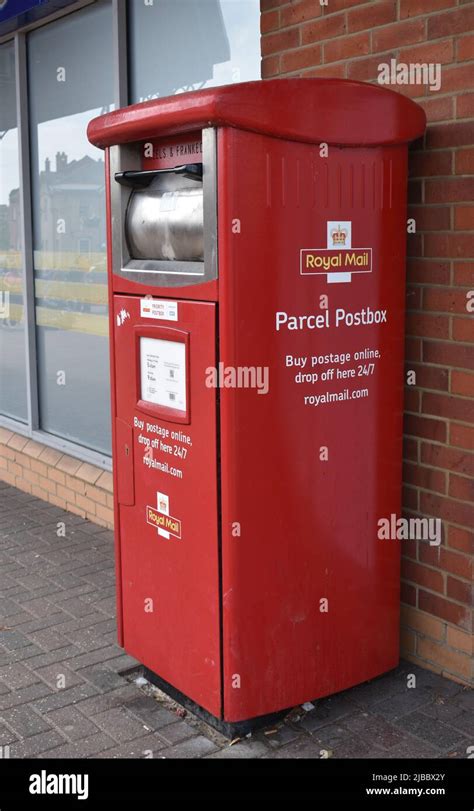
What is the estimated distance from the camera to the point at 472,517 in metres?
3.50

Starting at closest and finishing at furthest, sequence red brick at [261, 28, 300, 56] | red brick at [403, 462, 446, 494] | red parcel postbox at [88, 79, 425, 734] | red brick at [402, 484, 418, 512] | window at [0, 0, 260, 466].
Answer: red parcel postbox at [88, 79, 425, 734] < red brick at [403, 462, 446, 494] < red brick at [402, 484, 418, 512] < red brick at [261, 28, 300, 56] < window at [0, 0, 260, 466]

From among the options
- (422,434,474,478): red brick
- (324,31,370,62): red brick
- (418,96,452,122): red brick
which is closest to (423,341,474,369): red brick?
(422,434,474,478): red brick

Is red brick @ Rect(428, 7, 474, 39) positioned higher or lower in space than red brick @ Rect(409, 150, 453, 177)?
higher

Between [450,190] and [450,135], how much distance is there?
20 centimetres

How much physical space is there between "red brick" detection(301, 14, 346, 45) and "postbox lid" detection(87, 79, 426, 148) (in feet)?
2.17

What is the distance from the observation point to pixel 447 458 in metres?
3.57

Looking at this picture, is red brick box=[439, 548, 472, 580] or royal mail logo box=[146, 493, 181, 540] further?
red brick box=[439, 548, 472, 580]

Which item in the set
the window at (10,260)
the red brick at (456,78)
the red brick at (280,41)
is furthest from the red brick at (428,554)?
the window at (10,260)

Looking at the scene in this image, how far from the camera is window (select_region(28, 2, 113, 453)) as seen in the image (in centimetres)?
574

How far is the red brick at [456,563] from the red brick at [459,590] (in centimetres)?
3

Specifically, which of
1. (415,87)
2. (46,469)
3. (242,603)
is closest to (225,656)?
(242,603)

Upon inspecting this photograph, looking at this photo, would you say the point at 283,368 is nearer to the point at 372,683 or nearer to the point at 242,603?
the point at 242,603

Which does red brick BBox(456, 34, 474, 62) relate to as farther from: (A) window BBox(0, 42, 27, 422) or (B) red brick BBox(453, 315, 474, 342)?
(A) window BBox(0, 42, 27, 422)
